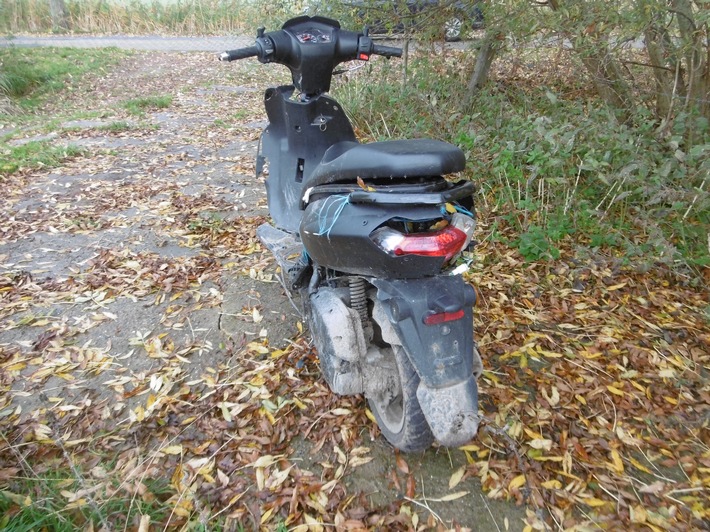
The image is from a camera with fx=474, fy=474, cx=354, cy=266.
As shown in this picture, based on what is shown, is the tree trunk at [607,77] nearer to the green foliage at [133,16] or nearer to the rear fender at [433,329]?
the rear fender at [433,329]

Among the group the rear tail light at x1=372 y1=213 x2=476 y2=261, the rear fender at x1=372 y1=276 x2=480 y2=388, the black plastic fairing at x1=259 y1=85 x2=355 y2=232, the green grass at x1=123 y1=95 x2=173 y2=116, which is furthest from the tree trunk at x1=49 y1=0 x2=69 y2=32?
the rear fender at x1=372 y1=276 x2=480 y2=388

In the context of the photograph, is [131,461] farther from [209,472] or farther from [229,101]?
[229,101]

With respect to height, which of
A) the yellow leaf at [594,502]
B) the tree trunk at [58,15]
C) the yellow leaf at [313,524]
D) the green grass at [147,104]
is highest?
the tree trunk at [58,15]

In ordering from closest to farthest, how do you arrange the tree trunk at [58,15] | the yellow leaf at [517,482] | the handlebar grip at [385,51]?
the yellow leaf at [517,482]
the handlebar grip at [385,51]
the tree trunk at [58,15]

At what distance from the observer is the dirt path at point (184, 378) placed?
1.89m

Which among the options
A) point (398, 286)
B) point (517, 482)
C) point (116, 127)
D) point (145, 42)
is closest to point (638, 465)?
point (517, 482)

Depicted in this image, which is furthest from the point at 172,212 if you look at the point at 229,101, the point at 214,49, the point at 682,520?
the point at 214,49

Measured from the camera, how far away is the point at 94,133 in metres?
6.83

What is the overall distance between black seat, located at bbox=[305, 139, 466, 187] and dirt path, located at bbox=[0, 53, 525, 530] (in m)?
1.17

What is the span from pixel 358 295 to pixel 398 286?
39 cm

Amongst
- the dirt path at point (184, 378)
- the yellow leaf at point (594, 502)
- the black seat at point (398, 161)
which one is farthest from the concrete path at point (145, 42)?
the yellow leaf at point (594, 502)

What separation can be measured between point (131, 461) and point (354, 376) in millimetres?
1018

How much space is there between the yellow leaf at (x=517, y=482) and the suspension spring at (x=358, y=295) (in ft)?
2.92

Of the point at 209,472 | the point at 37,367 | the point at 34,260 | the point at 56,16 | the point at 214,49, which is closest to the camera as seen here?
the point at 209,472
